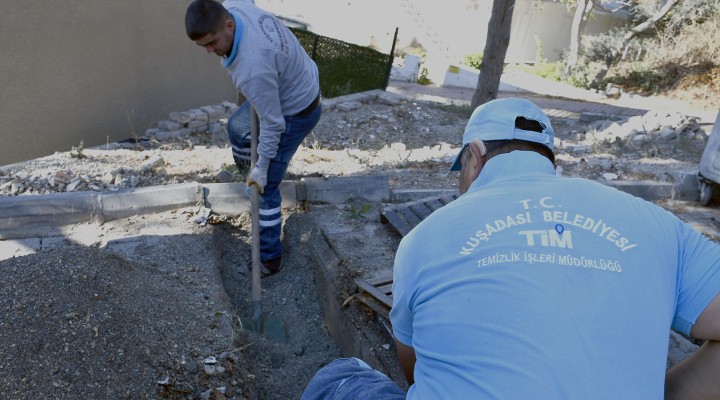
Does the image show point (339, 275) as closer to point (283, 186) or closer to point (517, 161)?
point (283, 186)

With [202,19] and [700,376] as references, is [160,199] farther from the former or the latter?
[700,376]

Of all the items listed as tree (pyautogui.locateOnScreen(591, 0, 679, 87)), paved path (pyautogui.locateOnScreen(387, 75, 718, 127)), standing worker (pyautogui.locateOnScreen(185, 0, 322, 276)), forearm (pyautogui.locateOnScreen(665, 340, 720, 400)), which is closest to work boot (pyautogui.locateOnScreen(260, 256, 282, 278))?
standing worker (pyautogui.locateOnScreen(185, 0, 322, 276))

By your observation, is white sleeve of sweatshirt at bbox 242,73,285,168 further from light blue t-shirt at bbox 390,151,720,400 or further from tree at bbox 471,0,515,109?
tree at bbox 471,0,515,109

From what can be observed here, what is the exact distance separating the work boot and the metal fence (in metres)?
6.61

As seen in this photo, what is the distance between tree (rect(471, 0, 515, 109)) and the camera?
8297 millimetres

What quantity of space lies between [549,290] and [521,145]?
0.54m

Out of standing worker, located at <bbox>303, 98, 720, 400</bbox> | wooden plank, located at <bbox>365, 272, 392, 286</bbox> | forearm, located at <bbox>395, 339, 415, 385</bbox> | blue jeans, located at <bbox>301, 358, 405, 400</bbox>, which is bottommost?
wooden plank, located at <bbox>365, 272, 392, 286</bbox>

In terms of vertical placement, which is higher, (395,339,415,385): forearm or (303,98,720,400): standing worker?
(303,98,720,400): standing worker

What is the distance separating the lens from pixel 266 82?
3.31m

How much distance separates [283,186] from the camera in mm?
4426

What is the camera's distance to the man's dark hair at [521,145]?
5.45ft

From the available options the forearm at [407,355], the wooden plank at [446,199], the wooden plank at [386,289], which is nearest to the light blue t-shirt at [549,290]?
the forearm at [407,355]

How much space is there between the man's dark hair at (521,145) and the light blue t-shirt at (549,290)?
161mm

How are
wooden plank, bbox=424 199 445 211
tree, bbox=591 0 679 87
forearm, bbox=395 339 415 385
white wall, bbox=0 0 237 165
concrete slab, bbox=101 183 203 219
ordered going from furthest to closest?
tree, bbox=591 0 679 87 → white wall, bbox=0 0 237 165 → wooden plank, bbox=424 199 445 211 → concrete slab, bbox=101 183 203 219 → forearm, bbox=395 339 415 385
